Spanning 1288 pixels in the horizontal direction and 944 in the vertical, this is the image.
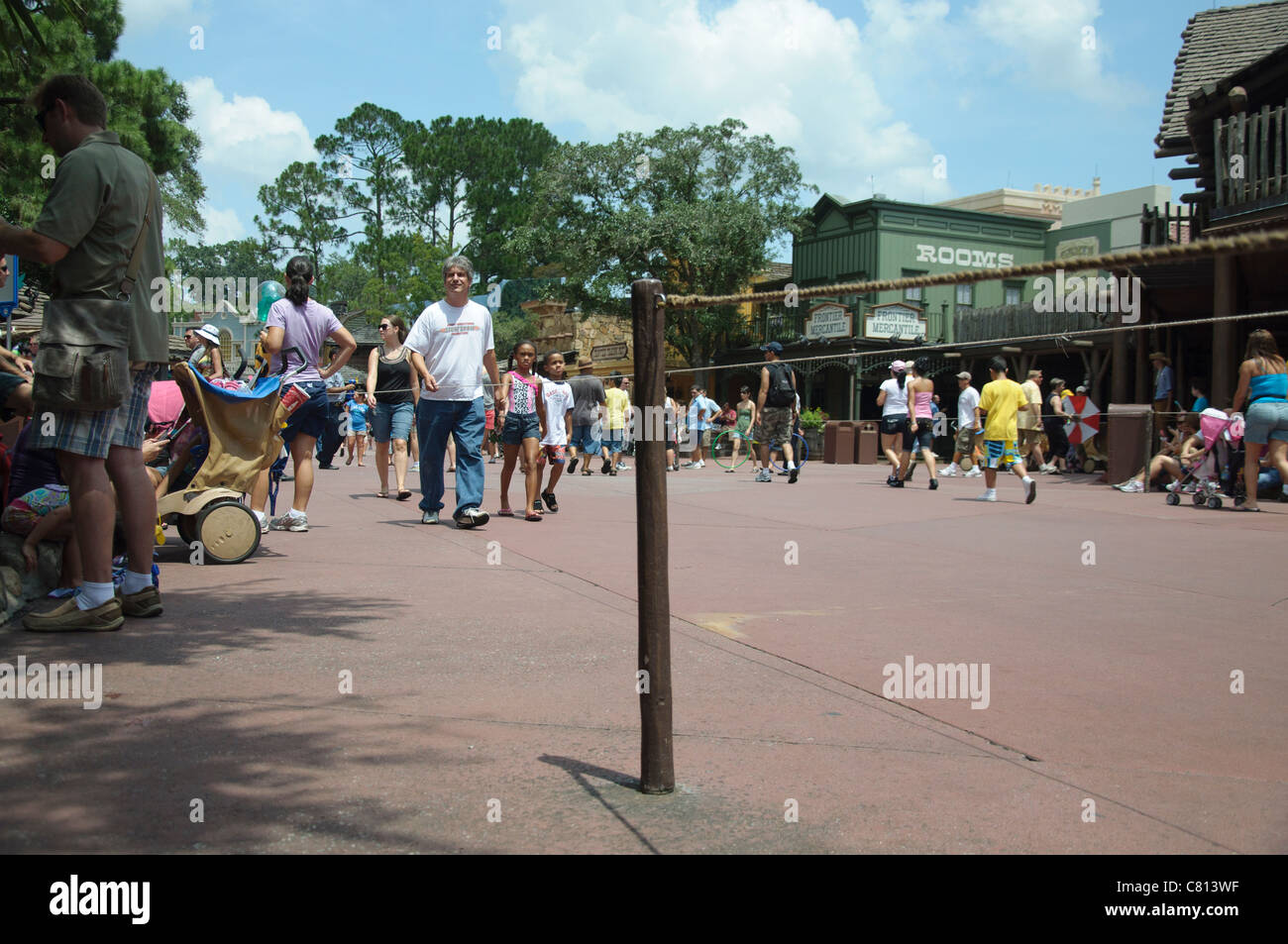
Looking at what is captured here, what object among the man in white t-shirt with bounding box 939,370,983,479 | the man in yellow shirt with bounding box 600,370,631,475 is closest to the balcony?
the man in white t-shirt with bounding box 939,370,983,479

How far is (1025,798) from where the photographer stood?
298 cm

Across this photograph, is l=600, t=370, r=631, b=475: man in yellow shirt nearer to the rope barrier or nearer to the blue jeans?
the blue jeans

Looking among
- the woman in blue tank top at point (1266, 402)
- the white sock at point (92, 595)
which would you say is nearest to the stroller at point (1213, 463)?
the woman in blue tank top at point (1266, 402)

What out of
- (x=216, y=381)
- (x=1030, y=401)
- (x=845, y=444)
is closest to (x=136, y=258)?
(x=216, y=381)

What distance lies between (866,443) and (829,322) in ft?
29.3

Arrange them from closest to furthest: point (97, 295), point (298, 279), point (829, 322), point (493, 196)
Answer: point (97, 295) < point (298, 279) < point (829, 322) < point (493, 196)

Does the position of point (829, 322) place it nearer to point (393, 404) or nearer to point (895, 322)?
point (895, 322)

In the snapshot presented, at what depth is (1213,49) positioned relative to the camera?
65.6 feet

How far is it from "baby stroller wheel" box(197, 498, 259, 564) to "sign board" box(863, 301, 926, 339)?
1127 inches

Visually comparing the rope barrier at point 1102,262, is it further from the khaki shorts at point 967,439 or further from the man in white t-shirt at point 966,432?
the khaki shorts at point 967,439

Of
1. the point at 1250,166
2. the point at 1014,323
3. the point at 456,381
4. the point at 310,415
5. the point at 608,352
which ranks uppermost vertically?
the point at 608,352

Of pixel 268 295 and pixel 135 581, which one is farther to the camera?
pixel 268 295

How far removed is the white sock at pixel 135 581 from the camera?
15.2ft
